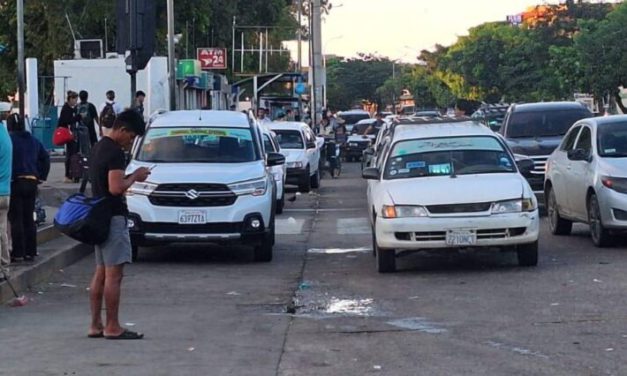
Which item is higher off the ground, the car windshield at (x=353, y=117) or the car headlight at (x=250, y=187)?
the car windshield at (x=353, y=117)

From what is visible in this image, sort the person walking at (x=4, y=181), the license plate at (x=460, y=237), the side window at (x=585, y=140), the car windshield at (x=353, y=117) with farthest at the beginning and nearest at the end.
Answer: the car windshield at (x=353, y=117), the side window at (x=585, y=140), the license plate at (x=460, y=237), the person walking at (x=4, y=181)

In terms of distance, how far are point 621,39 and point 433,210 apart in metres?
35.5

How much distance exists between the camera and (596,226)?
1510cm

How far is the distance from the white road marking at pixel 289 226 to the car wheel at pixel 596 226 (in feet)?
16.8

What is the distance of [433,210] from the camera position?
13047mm

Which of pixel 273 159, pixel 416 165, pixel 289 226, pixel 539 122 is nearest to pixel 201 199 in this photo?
pixel 273 159

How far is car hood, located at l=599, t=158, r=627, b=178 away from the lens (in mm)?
14734

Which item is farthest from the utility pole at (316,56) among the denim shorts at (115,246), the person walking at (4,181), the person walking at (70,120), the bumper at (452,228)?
the denim shorts at (115,246)

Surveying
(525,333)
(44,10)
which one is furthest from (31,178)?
(44,10)

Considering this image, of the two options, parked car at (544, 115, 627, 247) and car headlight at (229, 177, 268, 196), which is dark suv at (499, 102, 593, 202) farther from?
car headlight at (229, 177, 268, 196)

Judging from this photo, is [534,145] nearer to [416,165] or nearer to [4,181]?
[416,165]

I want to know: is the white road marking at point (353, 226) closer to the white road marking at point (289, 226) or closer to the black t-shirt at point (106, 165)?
the white road marking at point (289, 226)

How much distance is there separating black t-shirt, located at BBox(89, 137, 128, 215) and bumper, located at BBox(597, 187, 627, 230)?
283 inches

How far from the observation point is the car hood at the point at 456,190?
42.9ft
